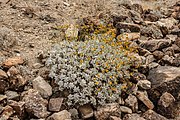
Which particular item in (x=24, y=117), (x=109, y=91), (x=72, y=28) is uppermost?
(x=72, y=28)

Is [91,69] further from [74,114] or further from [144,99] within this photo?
[144,99]

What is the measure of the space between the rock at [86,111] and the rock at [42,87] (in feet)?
1.97

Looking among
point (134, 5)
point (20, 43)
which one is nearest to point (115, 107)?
point (20, 43)

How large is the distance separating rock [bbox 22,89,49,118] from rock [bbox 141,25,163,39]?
3231 mm

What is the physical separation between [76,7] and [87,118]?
3251 mm

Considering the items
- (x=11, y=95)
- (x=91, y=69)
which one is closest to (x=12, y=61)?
(x=11, y=95)

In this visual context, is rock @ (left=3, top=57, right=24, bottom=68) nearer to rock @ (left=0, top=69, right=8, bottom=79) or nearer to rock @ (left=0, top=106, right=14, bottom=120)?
rock @ (left=0, top=69, right=8, bottom=79)

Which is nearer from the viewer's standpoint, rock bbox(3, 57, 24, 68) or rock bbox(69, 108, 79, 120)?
rock bbox(69, 108, 79, 120)

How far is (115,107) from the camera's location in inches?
217

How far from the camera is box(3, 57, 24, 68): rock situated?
5648 millimetres

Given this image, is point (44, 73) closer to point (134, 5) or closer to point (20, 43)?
point (20, 43)

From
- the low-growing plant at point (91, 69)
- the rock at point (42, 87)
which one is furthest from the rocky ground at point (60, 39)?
the low-growing plant at point (91, 69)

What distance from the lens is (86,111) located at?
18.0 ft

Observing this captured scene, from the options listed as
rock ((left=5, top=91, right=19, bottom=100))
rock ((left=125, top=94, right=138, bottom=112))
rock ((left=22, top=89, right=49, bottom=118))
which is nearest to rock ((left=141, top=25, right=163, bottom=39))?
rock ((left=125, top=94, right=138, bottom=112))
